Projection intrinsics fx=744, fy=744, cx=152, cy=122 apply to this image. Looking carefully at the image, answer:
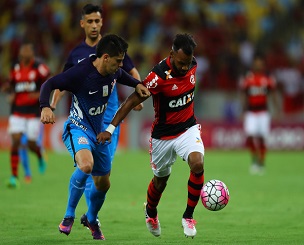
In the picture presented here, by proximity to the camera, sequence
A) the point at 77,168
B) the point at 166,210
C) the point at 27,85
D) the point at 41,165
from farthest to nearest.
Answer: the point at 41,165 < the point at 27,85 < the point at 166,210 < the point at 77,168

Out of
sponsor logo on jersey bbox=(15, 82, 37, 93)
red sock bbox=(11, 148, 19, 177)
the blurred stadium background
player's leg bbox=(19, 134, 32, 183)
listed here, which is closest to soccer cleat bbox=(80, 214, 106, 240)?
red sock bbox=(11, 148, 19, 177)

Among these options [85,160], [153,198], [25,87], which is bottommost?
[25,87]

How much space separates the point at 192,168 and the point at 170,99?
2.58 feet

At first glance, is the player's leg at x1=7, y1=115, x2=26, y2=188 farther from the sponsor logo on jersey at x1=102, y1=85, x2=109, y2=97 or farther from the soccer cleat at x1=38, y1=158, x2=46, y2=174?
the sponsor logo on jersey at x1=102, y1=85, x2=109, y2=97

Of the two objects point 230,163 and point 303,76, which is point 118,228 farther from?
point 303,76

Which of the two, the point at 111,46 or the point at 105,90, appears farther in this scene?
the point at 105,90

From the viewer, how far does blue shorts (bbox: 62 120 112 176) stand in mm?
7594

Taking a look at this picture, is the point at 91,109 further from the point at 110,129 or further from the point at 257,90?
the point at 257,90

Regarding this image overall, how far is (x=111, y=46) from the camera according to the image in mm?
7449

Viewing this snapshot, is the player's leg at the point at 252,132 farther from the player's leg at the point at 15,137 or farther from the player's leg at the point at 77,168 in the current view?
the player's leg at the point at 77,168

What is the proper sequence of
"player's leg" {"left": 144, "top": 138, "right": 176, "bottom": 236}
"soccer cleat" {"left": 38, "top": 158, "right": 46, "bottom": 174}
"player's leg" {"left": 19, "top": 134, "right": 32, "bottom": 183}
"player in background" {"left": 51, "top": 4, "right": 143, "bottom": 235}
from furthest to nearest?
"soccer cleat" {"left": 38, "top": 158, "right": 46, "bottom": 174} < "player's leg" {"left": 19, "top": 134, "right": 32, "bottom": 183} < "player in background" {"left": 51, "top": 4, "right": 143, "bottom": 235} < "player's leg" {"left": 144, "top": 138, "right": 176, "bottom": 236}

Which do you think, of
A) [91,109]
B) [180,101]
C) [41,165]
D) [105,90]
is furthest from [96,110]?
[41,165]

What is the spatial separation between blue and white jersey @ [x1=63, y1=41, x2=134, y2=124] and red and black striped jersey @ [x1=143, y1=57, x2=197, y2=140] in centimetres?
96

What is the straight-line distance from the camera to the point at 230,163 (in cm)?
1938
